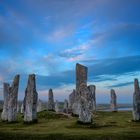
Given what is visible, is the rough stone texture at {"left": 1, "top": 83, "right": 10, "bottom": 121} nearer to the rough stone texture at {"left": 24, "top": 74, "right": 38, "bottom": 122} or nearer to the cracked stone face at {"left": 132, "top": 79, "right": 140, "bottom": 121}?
the rough stone texture at {"left": 24, "top": 74, "right": 38, "bottom": 122}

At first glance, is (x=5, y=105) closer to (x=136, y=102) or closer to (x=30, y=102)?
(x=30, y=102)

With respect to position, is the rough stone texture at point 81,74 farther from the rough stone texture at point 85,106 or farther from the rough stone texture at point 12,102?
the rough stone texture at point 12,102

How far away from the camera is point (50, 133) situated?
2425 centimetres

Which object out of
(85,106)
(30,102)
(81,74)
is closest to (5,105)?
(30,102)

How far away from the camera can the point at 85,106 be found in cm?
3064

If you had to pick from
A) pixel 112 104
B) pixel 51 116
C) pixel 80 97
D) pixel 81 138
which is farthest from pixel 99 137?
pixel 112 104

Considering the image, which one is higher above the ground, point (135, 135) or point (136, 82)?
point (136, 82)

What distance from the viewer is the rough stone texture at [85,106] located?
99.6ft

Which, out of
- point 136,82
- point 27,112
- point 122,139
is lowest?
point 122,139

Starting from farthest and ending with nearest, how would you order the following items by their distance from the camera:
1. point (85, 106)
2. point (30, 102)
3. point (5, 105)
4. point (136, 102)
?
point (5, 105)
point (136, 102)
point (30, 102)
point (85, 106)

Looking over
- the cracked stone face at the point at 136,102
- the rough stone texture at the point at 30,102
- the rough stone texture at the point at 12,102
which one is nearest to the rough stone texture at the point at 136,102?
the cracked stone face at the point at 136,102

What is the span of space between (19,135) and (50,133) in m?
2.48

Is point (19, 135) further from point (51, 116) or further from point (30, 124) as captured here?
point (51, 116)

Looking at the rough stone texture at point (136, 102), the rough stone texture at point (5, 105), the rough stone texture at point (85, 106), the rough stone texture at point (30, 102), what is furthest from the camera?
the rough stone texture at point (5, 105)
